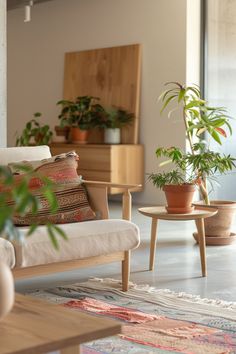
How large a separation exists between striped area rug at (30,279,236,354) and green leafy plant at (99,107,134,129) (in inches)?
168

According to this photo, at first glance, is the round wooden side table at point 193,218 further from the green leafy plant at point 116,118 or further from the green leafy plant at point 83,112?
the green leafy plant at point 83,112

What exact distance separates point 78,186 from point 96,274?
695 mm

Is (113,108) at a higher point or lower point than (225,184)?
higher

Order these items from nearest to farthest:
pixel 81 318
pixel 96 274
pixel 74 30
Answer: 1. pixel 81 318
2. pixel 96 274
3. pixel 74 30

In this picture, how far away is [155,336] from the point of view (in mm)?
3346

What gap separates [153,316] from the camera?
3.67m

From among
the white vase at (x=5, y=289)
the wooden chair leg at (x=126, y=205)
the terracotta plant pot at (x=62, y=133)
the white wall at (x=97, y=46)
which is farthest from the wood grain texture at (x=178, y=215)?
the terracotta plant pot at (x=62, y=133)

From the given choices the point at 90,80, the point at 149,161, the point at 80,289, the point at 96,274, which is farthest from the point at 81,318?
the point at 90,80

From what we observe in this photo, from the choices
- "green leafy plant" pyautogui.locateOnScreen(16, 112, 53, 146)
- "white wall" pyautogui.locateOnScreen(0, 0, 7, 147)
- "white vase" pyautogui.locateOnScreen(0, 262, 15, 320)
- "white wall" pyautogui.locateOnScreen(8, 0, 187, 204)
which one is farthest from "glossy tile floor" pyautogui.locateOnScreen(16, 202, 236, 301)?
"green leafy plant" pyautogui.locateOnScreen(16, 112, 53, 146)

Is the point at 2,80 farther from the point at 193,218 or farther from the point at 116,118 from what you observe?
the point at 116,118

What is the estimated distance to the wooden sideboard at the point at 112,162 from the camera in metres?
8.31

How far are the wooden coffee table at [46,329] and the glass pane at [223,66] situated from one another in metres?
5.61

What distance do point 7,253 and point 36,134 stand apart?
232 inches

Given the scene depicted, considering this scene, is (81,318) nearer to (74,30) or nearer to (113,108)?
(113,108)
